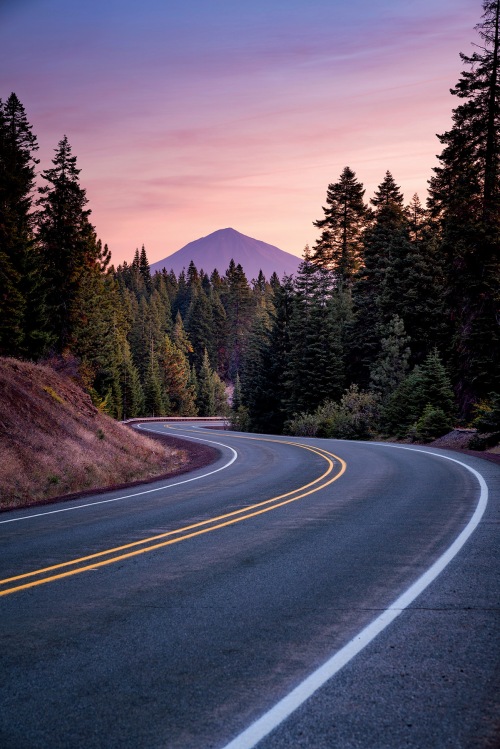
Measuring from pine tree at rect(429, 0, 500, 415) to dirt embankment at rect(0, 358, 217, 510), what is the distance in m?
15.6

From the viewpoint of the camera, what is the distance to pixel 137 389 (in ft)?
290

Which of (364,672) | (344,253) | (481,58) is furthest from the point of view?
(344,253)

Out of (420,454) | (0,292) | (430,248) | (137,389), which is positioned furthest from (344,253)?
(420,454)

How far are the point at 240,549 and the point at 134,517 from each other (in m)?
3.53

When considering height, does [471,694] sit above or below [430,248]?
below

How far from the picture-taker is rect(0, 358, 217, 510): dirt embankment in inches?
642

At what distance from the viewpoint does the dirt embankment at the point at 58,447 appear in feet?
53.5

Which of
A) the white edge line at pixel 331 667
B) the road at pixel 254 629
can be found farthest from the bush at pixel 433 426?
the white edge line at pixel 331 667

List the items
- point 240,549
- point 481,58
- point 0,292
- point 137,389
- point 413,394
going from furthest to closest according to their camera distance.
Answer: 1. point 137,389
2. point 0,292
3. point 413,394
4. point 481,58
5. point 240,549

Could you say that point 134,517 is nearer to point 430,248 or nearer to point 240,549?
point 240,549

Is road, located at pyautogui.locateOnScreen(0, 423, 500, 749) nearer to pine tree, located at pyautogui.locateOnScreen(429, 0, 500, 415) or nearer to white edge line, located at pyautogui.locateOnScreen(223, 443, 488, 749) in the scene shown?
white edge line, located at pyautogui.locateOnScreen(223, 443, 488, 749)

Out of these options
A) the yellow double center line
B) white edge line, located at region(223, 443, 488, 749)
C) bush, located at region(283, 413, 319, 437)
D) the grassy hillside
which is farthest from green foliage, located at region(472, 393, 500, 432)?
bush, located at region(283, 413, 319, 437)

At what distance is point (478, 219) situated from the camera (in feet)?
101

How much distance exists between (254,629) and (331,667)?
973mm
